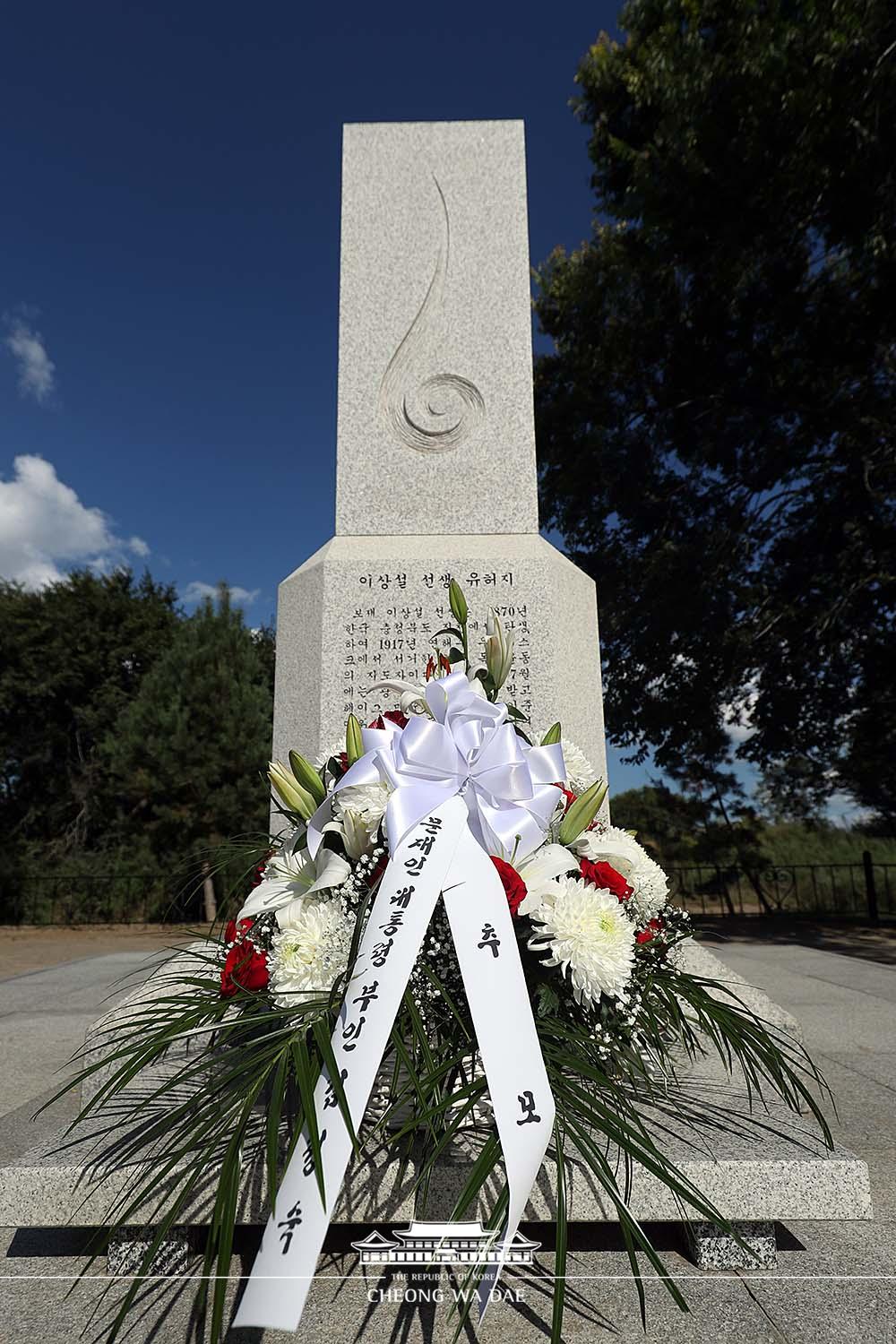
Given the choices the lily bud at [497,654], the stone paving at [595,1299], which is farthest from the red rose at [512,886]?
the stone paving at [595,1299]

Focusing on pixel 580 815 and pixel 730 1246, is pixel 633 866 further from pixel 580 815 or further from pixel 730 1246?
pixel 730 1246

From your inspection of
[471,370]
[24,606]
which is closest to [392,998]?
[471,370]

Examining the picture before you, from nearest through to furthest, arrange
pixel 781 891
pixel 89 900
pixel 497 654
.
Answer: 1. pixel 497 654
2. pixel 89 900
3. pixel 781 891

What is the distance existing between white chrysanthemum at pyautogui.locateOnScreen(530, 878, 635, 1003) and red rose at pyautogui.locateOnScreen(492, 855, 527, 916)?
47 millimetres

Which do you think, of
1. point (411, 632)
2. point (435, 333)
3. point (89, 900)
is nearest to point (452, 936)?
point (411, 632)

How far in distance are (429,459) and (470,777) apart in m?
2.86

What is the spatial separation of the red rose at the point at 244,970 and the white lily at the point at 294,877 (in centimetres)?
8

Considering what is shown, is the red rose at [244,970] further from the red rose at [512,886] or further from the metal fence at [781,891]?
the metal fence at [781,891]

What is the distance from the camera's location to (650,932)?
1.91 m

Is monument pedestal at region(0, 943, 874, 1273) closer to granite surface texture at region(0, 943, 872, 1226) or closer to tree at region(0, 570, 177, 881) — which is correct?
granite surface texture at region(0, 943, 872, 1226)

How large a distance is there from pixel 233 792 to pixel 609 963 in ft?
40.4

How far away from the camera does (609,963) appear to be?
1524mm

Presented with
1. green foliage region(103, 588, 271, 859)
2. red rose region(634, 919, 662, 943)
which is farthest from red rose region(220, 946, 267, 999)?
green foliage region(103, 588, 271, 859)

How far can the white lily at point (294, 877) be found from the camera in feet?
5.76
